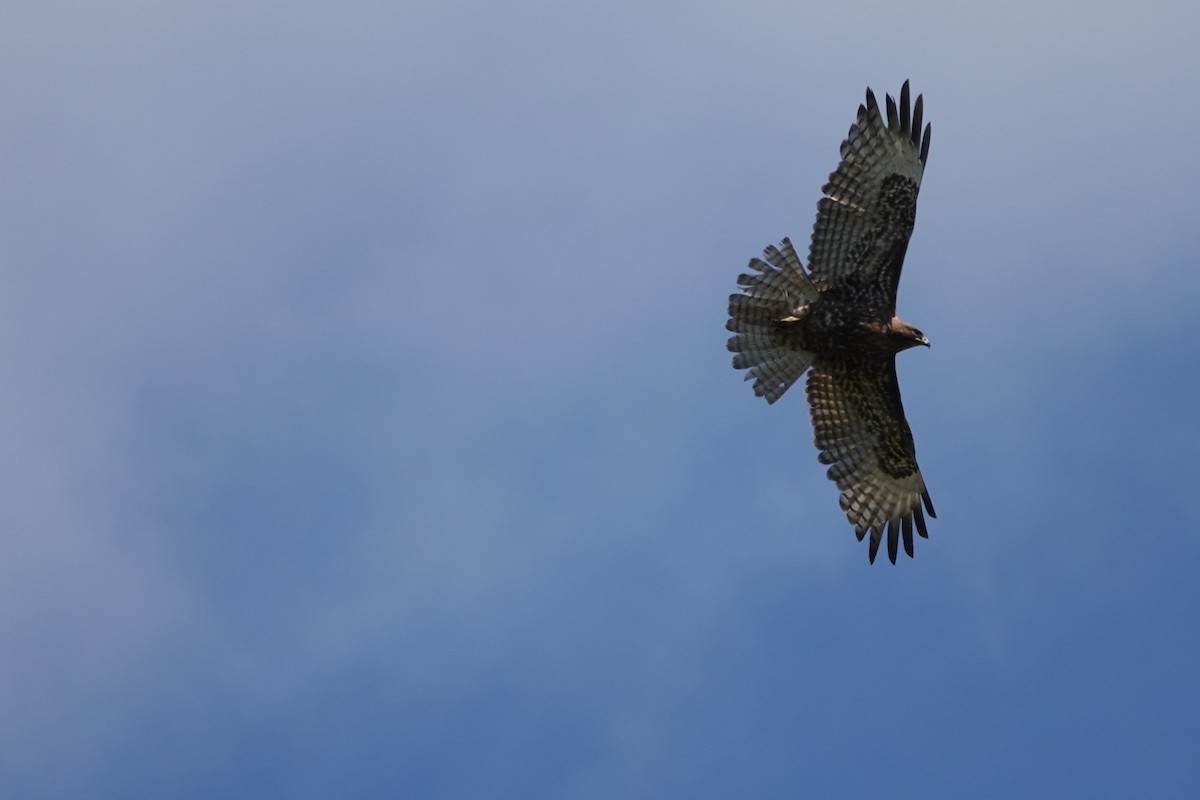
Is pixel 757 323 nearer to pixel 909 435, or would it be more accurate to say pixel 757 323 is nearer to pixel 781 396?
pixel 781 396

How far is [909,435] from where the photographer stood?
1789 cm

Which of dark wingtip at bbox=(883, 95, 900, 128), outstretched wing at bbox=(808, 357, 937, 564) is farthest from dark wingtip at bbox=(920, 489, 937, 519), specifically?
dark wingtip at bbox=(883, 95, 900, 128)

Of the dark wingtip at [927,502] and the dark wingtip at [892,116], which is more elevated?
the dark wingtip at [892,116]

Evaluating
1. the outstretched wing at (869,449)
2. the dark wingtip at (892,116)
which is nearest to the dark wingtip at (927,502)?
the outstretched wing at (869,449)

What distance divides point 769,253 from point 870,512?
119 inches

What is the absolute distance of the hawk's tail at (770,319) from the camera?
16.9 meters

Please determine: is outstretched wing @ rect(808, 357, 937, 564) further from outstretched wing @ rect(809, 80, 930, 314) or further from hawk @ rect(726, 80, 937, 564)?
outstretched wing @ rect(809, 80, 930, 314)

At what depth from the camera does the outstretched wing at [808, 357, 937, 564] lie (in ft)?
57.8

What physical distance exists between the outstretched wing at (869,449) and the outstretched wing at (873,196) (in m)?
1.28

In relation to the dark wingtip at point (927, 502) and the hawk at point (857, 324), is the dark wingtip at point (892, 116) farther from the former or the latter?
the dark wingtip at point (927, 502)

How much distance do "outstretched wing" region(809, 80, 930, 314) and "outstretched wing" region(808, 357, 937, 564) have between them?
1.28 m

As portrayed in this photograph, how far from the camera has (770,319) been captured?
17062 mm

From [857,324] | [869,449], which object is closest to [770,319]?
[857,324]

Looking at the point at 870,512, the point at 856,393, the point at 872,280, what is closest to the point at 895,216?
the point at 872,280
